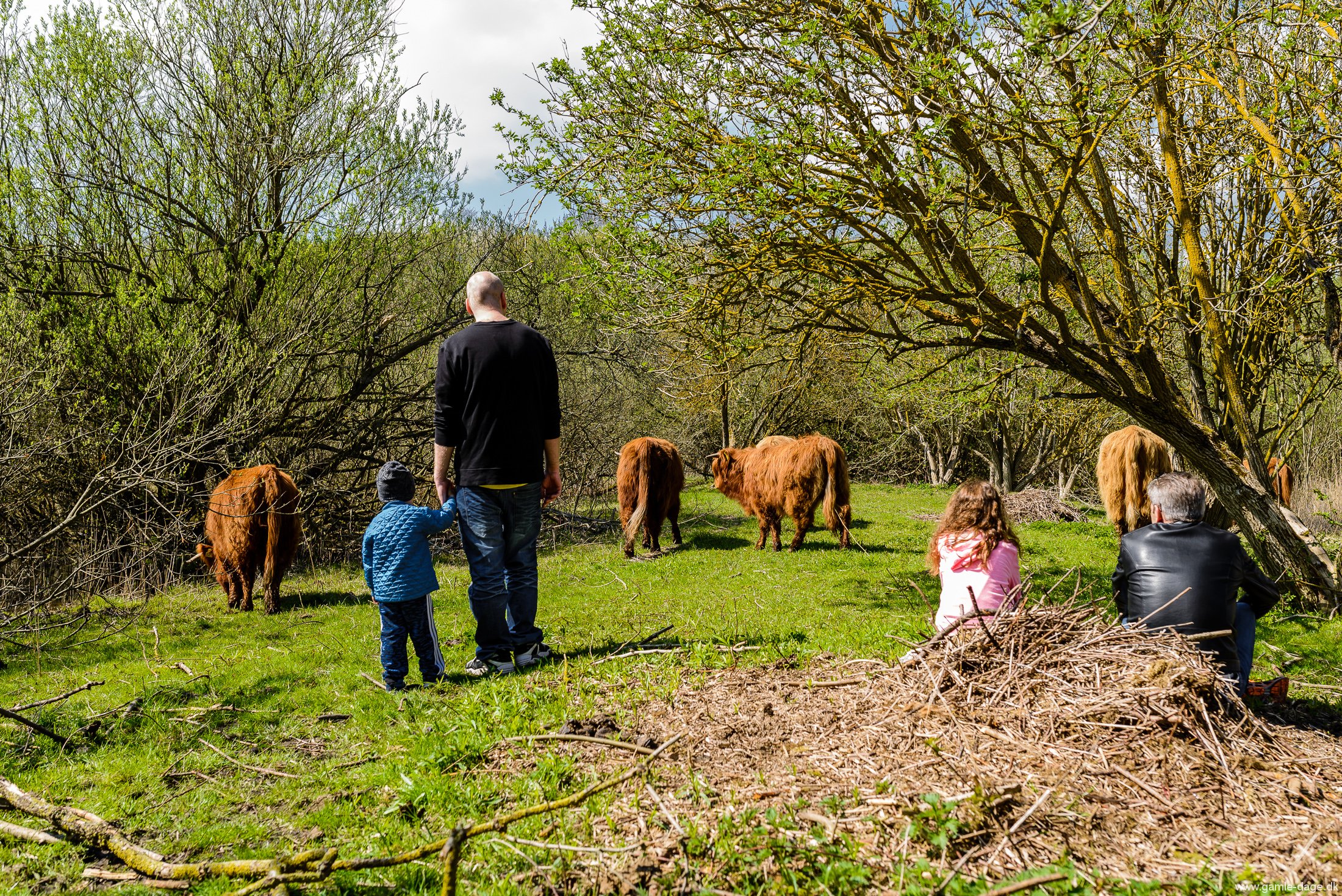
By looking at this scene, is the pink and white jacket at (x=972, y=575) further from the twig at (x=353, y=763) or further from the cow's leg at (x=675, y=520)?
the cow's leg at (x=675, y=520)

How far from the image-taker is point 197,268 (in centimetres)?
1172

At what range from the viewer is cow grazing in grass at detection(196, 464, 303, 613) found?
353 inches

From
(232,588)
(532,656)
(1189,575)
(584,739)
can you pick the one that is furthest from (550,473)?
(232,588)

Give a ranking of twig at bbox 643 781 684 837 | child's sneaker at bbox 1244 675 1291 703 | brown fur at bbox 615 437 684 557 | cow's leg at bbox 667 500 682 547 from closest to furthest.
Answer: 1. twig at bbox 643 781 684 837
2. child's sneaker at bbox 1244 675 1291 703
3. brown fur at bbox 615 437 684 557
4. cow's leg at bbox 667 500 682 547

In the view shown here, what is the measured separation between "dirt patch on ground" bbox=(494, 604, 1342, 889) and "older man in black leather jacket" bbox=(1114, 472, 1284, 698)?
0.25 m

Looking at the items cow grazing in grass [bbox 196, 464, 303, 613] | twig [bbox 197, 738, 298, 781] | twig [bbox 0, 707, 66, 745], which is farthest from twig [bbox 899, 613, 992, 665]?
cow grazing in grass [bbox 196, 464, 303, 613]

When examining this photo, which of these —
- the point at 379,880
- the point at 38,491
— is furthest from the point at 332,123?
the point at 379,880

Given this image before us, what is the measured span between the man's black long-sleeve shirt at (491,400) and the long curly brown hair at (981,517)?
273cm

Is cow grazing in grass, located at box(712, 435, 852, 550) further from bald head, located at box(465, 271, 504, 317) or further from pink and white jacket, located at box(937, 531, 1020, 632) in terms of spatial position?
bald head, located at box(465, 271, 504, 317)

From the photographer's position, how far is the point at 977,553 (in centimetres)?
492

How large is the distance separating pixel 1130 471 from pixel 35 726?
1174 cm

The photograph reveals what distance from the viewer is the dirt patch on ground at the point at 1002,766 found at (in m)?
2.90

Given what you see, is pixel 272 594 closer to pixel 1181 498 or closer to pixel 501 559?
pixel 501 559

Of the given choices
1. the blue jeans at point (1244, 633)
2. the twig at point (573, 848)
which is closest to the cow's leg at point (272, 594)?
the twig at point (573, 848)
